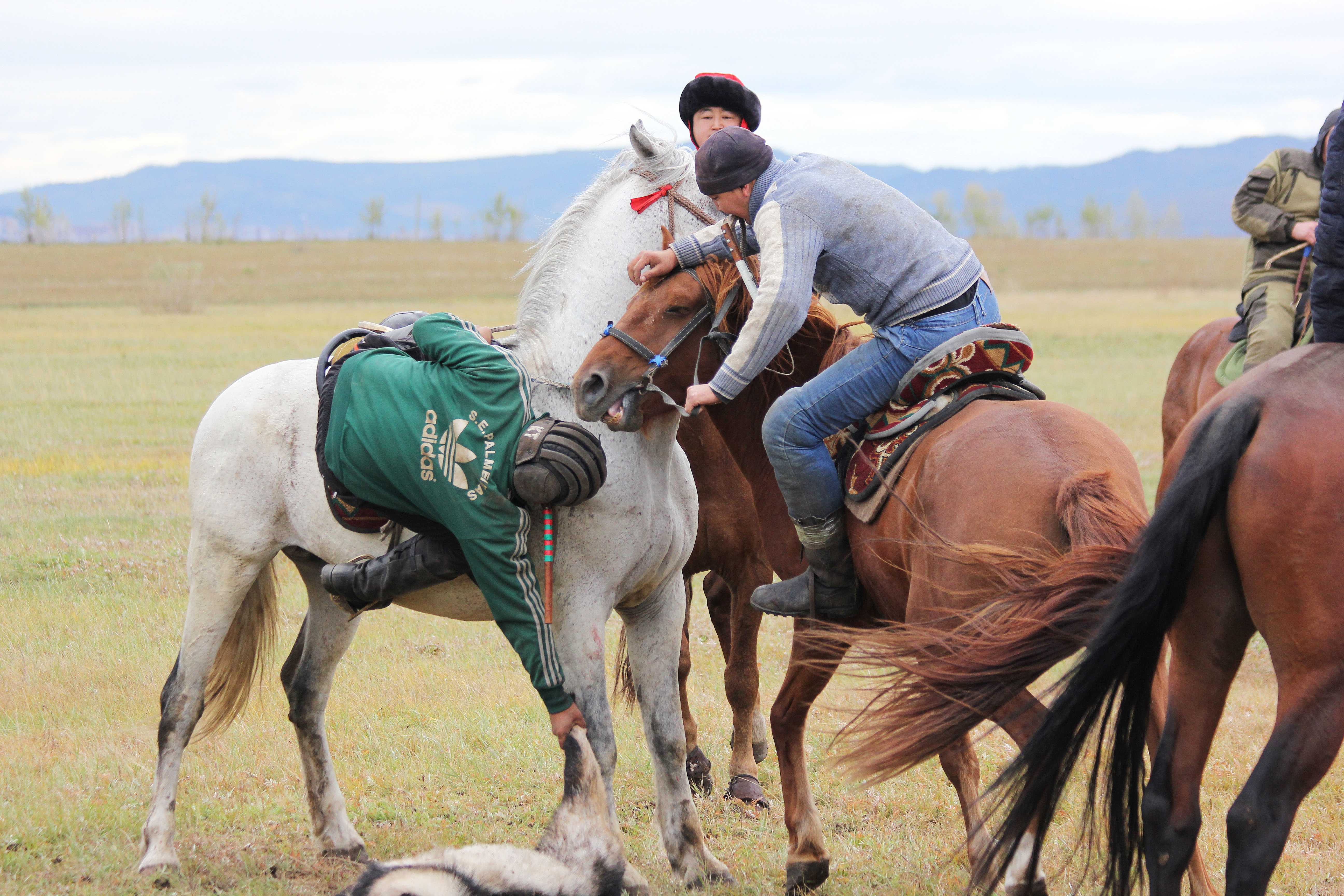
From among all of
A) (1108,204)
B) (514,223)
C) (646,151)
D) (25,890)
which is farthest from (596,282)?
(1108,204)

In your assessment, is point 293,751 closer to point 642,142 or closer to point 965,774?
point 965,774

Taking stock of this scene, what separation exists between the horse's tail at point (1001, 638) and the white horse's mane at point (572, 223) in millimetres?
1720

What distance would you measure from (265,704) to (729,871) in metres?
A: 3.06

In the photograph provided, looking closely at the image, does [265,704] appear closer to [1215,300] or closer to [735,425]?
[735,425]

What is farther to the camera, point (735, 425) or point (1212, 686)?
point (735, 425)

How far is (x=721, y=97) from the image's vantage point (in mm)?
4375

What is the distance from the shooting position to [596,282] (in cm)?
399

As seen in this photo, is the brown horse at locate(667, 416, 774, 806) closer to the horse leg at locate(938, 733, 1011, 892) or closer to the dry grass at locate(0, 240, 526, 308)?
the horse leg at locate(938, 733, 1011, 892)

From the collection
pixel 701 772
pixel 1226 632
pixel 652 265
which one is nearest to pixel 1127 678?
pixel 1226 632

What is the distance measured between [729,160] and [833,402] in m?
0.88

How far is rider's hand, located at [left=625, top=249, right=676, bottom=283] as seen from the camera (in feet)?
12.4

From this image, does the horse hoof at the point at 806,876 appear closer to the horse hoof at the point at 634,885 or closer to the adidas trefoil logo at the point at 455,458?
the horse hoof at the point at 634,885

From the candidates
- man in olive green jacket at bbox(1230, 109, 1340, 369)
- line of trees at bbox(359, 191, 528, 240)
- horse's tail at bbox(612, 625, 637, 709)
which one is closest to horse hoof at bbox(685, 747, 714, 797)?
horse's tail at bbox(612, 625, 637, 709)

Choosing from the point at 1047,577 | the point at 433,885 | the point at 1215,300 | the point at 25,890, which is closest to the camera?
the point at 1047,577
